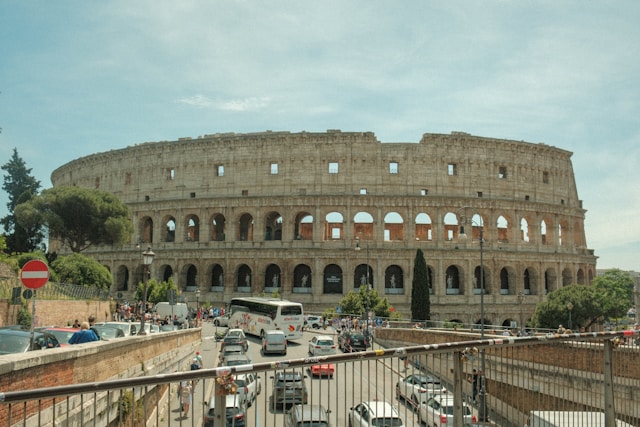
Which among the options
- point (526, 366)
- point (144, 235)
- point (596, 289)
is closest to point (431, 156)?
point (596, 289)

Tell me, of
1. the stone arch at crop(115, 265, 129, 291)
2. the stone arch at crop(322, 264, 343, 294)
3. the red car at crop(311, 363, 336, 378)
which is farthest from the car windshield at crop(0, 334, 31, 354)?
the stone arch at crop(115, 265, 129, 291)

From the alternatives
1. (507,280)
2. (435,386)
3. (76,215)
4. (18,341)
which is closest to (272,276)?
(76,215)

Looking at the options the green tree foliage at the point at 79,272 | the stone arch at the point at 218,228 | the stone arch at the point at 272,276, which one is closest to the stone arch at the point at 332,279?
the stone arch at the point at 272,276

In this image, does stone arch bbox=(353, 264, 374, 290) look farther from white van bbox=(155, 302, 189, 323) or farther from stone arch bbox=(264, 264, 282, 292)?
white van bbox=(155, 302, 189, 323)

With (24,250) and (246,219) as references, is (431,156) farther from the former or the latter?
(24,250)

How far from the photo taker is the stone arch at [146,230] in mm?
51250

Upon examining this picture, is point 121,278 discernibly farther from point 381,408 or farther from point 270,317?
point 381,408

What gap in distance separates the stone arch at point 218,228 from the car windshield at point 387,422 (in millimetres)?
46980

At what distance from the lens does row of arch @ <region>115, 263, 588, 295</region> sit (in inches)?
1786

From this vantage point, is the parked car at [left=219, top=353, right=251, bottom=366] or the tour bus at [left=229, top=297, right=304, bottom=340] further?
the tour bus at [left=229, top=297, right=304, bottom=340]

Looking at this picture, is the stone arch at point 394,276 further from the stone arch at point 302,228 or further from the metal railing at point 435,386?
the metal railing at point 435,386

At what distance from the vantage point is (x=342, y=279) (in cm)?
4547

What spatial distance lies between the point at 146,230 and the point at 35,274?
146ft

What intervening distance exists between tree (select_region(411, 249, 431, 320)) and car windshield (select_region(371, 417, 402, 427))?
116 feet
